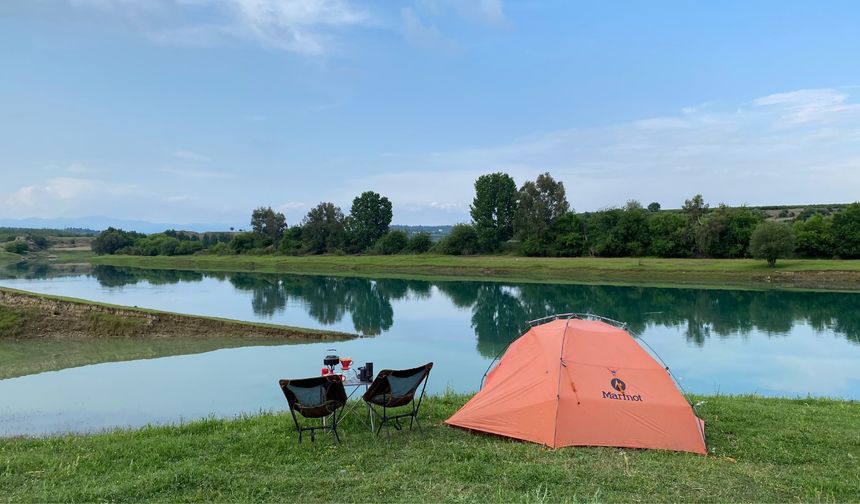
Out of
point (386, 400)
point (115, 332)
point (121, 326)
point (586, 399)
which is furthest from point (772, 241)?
point (386, 400)

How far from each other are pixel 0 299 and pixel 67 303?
4.44m

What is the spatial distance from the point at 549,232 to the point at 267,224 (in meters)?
58.6

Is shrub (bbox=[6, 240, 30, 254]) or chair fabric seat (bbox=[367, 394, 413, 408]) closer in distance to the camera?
chair fabric seat (bbox=[367, 394, 413, 408])

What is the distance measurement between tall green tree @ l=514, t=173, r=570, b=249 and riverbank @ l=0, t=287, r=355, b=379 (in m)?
54.5

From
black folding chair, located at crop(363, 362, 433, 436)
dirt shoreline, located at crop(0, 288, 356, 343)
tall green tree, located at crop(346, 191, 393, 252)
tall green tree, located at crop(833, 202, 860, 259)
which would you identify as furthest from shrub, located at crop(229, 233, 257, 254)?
black folding chair, located at crop(363, 362, 433, 436)

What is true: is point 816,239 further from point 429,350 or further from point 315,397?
point 315,397

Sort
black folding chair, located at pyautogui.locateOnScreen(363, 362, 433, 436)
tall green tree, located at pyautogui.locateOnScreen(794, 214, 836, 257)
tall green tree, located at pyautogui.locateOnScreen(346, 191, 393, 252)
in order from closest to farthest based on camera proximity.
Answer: black folding chair, located at pyautogui.locateOnScreen(363, 362, 433, 436) → tall green tree, located at pyautogui.locateOnScreen(794, 214, 836, 257) → tall green tree, located at pyautogui.locateOnScreen(346, 191, 393, 252)

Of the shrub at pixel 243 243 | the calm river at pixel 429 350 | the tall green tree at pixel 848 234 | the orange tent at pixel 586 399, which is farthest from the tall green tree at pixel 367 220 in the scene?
the orange tent at pixel 586 399

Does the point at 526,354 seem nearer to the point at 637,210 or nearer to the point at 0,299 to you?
the point at 0,299

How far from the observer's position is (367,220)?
314 ft

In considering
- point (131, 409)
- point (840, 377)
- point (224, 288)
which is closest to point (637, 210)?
point (224, 288)

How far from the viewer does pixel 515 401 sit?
862 centimetres

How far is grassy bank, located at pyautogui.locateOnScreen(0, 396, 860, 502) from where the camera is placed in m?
5.94

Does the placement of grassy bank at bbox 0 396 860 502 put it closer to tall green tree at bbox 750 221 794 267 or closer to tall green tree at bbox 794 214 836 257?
tall green tree at bbox 750 221 794 267
